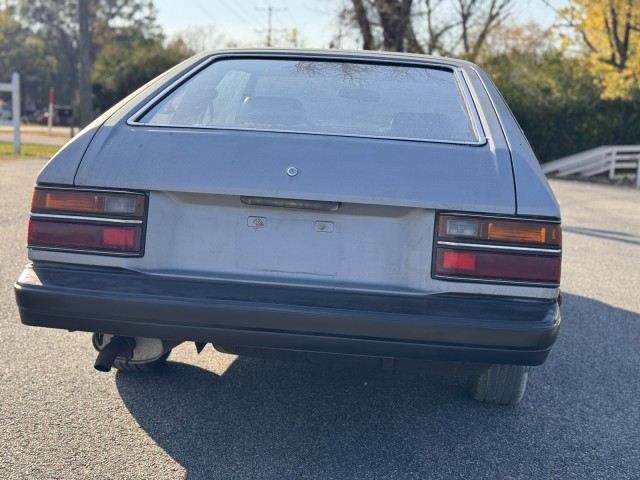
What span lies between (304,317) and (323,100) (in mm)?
1199

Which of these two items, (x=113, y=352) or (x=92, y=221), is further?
(x=113, y=352)

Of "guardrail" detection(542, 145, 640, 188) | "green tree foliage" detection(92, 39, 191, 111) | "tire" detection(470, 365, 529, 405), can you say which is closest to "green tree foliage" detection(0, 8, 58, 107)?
"green tree foliage" detection(92, 39, 191, 111)

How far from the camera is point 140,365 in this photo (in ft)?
12.4

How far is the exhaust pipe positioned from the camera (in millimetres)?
2951

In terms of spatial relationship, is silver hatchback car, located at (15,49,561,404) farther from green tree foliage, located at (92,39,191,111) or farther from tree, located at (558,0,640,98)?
green tree foliage, located at (92,39,191,111)

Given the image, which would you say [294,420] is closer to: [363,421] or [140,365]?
[363,421]

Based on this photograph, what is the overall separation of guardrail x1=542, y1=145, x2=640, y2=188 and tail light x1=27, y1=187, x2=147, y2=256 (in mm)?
23324

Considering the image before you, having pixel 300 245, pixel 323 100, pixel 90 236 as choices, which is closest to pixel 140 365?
pixel 90 236

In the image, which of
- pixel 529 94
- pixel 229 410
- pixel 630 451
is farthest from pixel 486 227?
pixel 529 94

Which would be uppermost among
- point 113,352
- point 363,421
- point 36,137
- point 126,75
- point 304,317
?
point 126,75

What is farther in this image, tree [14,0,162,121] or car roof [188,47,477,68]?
tree [14,0,162,121]

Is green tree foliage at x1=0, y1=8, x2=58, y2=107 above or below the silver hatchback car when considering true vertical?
above

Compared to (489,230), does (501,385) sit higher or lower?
lower

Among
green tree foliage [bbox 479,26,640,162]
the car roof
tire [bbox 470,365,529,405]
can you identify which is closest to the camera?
tire [bbox 470,365,529,405]
